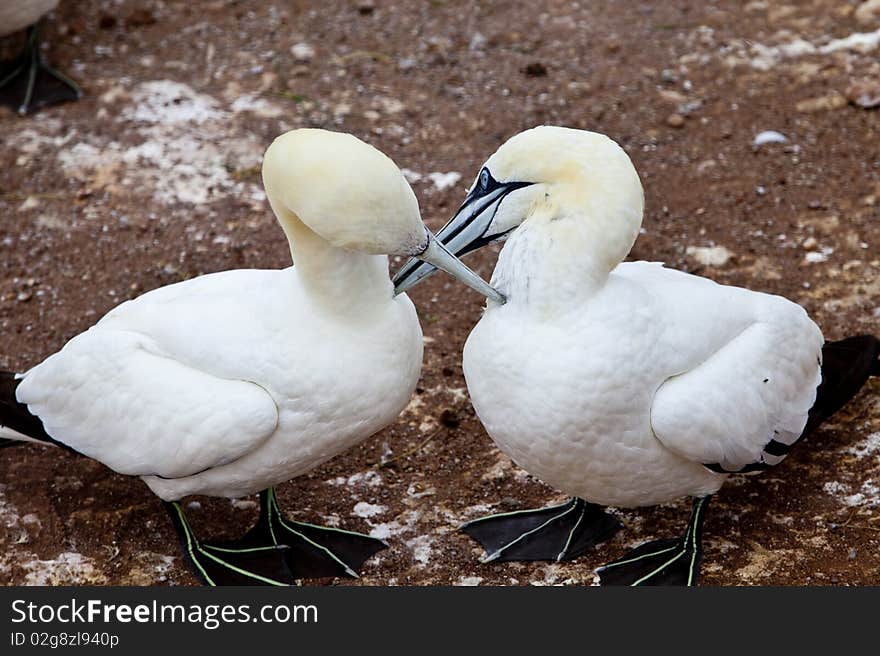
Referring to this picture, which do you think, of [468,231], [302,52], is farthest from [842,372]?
[302,52]

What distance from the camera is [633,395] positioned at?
→ 358 centimetres

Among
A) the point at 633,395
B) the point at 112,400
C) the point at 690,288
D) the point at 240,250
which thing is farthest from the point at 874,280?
the point at 112,400

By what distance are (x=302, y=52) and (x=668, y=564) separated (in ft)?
14.3

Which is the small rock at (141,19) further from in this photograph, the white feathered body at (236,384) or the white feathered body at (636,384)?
the white feathered body at (636,384)

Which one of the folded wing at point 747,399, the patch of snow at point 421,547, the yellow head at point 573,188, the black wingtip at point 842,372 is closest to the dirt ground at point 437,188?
the patch of snow at point 421,547

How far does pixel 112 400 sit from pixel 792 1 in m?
5.35

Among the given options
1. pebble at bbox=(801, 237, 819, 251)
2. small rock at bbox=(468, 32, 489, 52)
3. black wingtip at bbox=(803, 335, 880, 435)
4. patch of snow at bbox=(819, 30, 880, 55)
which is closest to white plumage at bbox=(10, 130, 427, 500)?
black wingtip at bbox=(803, 335, 880, 435)

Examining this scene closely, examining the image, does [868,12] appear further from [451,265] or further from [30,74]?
[30,74]

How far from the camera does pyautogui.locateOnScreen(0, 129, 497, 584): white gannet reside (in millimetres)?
3523

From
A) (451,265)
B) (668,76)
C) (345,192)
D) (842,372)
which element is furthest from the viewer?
(668,76)

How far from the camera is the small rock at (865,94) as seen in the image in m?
6.50

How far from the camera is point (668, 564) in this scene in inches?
161

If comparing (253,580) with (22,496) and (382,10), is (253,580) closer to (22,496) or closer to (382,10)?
(22,496)

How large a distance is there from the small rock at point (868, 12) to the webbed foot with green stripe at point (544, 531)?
421cm
